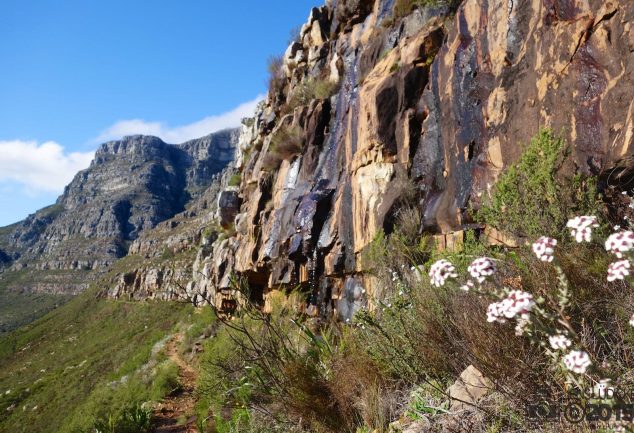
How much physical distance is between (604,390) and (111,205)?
560ft

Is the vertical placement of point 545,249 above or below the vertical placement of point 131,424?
above

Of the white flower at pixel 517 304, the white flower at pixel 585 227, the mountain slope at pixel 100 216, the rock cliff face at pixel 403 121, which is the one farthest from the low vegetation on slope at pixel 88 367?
the mountain slope at pixel 100 216

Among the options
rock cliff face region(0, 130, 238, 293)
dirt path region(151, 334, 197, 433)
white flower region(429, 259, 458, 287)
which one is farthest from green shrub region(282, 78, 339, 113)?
rock cliff face region(0, 130, 238, 293)

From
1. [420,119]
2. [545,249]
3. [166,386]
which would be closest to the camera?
[545,249]

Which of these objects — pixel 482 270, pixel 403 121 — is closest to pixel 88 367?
pixel 403 121

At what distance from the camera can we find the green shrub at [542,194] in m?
4.22

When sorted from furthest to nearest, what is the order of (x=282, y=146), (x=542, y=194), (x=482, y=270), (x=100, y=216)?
(x=100, y=216), (x=282, y=146), (x=542, y=194), (x=482, y=270)

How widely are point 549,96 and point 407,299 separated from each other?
3.68 meters

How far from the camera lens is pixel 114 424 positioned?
7145mm

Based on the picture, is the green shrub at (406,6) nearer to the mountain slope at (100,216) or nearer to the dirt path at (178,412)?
the dirt path at (178,412)

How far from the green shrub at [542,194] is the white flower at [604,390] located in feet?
8.17

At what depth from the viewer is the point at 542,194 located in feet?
14.5

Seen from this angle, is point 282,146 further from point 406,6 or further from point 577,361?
point 577,361

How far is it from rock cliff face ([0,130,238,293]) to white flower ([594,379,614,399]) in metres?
128
